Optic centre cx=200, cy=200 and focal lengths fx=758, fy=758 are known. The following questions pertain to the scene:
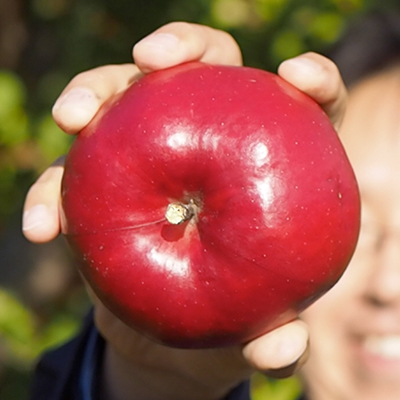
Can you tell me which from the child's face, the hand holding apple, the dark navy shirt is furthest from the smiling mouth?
the hand holding apple

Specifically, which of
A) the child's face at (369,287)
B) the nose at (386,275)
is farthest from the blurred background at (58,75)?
the nose at (386,275)

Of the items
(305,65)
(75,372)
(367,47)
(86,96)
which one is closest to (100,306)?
(75,372)

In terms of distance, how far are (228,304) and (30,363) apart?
51.9 inches

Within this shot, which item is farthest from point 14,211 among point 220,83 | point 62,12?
point 220,83

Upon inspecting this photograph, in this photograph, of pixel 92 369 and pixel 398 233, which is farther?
pixel 398 233

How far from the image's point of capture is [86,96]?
90 centimetres

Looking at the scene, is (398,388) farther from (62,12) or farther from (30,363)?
(62,12)

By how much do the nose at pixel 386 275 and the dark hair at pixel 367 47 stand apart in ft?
1.25

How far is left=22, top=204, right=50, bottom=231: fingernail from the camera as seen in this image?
36.5 inches

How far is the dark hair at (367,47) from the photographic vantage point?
66.4 inches

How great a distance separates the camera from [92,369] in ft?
3.81

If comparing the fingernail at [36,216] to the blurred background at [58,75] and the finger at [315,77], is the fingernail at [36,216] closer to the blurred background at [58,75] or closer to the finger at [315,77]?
the finger at [315,77]

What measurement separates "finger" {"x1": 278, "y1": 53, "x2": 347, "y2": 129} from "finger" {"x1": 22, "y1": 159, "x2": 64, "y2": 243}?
321 mm

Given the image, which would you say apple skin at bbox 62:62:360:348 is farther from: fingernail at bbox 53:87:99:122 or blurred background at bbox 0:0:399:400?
blurred background at bbox 0:0:399:400
